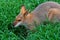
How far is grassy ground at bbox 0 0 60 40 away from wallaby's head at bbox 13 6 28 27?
6.2 inches

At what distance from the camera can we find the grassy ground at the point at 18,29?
6.46 m

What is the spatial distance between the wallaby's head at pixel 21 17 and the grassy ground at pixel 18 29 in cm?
16

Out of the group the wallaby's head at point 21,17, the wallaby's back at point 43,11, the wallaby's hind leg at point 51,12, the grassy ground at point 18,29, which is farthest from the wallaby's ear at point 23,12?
the wallaby's hind leg at point 51,12

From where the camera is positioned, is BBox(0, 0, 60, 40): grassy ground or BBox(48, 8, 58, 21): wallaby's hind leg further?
BBox(48, 8, 58, 21): wallaby's hind leg

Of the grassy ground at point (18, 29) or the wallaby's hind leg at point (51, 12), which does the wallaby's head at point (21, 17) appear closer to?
the grassy ground at point (18, 29)

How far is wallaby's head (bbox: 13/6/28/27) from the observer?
6973 millimetres

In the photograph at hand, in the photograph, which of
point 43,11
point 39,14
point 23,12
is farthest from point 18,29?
point 43,11

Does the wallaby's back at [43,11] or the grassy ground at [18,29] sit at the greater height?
the wallaby's back at [43,11]

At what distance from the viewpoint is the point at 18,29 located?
7.13m

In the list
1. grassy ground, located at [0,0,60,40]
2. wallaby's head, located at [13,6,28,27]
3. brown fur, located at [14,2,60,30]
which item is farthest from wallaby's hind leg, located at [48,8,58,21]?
wallaby's head, located at [13,6,28,27]

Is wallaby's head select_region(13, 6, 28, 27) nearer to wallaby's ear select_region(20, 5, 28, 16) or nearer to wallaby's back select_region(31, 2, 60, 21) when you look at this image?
wallaby's ear select_region(20, 5, 28, 16)

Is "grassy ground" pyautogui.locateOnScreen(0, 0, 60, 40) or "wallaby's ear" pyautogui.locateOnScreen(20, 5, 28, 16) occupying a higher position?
"wallaby's ear" pyautogui.locateOnScreen(20, 5, 28, 16)

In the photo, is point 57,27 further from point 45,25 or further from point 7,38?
point 7,38

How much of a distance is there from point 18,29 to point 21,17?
31 centimetres
